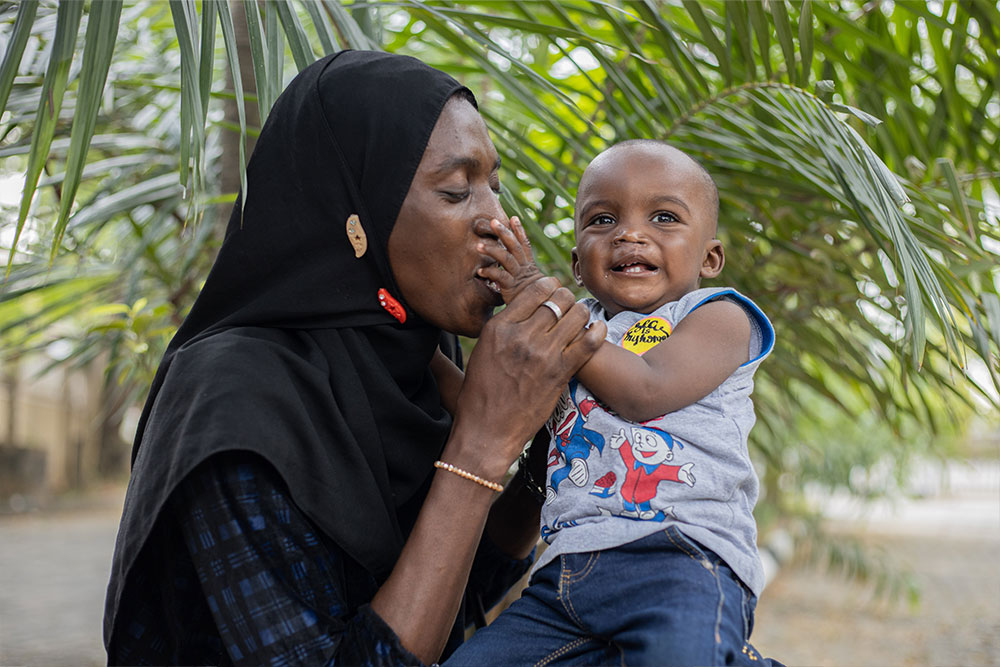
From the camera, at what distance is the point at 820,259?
245cm

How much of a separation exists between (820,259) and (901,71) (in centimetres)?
51

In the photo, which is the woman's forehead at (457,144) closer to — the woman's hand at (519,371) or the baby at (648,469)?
the baby at (648,469)

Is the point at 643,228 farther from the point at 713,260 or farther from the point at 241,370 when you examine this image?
the point at 241,370

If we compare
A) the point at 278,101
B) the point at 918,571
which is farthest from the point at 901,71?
the point at 918,571

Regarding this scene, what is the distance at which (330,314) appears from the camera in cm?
152

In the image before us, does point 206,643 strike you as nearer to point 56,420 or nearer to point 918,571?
point 918,571

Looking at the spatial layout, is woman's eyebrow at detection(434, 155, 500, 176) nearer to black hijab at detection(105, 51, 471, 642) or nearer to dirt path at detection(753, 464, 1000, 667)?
black hijab at detection(105, 51, 471, 642)

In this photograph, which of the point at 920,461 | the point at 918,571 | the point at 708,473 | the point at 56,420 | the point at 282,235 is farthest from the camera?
the point at 56,420

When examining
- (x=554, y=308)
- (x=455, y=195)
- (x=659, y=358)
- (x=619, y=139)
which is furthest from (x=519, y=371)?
(x=619, y=139)

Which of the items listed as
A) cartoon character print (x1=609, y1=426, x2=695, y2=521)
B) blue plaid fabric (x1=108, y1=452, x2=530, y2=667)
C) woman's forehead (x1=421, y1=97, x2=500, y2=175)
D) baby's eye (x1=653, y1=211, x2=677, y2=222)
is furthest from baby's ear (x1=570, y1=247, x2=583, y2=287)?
blue plaid fabric (x1=108, y1=452, x2=530, y2=667)

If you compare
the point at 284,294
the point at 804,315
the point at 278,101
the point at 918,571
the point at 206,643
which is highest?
the point at 278,101

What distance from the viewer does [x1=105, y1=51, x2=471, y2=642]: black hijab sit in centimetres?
138

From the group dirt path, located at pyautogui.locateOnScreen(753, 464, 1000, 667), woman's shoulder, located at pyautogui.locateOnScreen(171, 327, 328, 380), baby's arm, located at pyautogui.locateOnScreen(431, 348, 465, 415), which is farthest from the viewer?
dirt path, located at pyautogui.locateOnScreen(753, 464, 1000, 667)

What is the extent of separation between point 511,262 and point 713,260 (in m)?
0.45
